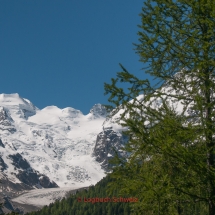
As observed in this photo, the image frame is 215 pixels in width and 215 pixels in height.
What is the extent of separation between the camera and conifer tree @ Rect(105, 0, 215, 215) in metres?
8.32

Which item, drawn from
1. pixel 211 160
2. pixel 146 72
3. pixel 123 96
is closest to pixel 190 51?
pixel 146 72

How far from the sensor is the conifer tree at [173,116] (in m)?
8.32

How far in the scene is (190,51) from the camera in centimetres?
951

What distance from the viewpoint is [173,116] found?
9.74m

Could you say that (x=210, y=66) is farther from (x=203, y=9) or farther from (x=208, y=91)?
(x=203, y=9)

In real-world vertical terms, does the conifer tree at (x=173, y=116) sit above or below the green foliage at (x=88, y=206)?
below

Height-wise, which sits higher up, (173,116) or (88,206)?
(88,206)

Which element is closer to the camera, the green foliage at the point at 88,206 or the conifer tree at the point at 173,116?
the conifer tree at the point at 173,116

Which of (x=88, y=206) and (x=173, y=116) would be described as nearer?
(x=173, y=116)

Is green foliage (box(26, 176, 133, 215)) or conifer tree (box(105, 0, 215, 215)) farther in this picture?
green foliage (box(26, 176, 133, 215))

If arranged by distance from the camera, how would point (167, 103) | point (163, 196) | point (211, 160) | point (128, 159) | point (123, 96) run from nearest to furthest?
point (163, 196), point (211, 160), point (123, 96), point (167, 103), point (128, 159)

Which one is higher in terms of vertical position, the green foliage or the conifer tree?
the green foliage

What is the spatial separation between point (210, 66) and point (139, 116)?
6.62 ft

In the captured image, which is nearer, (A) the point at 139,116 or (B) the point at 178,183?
→ (B) the point at 178,183
